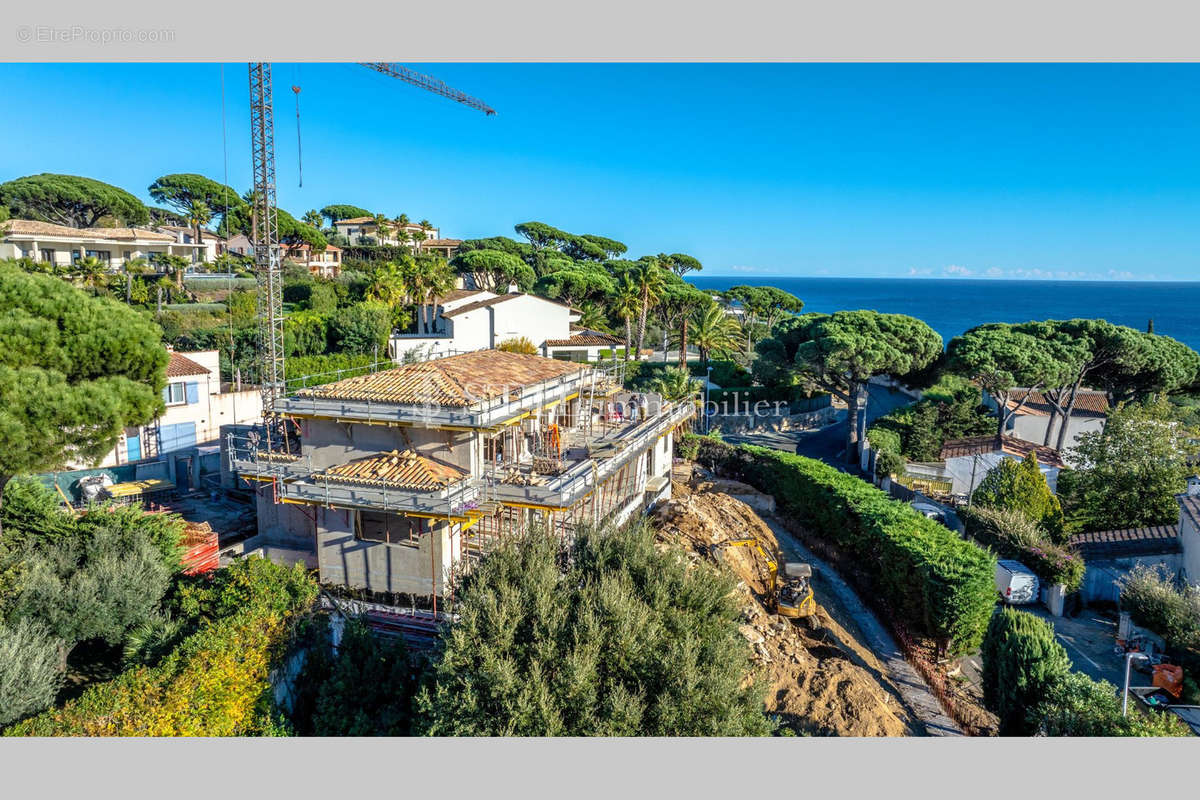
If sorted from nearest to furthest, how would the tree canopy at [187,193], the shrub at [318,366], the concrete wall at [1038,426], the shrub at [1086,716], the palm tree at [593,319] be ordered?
the shrub at [1086,716] → the concrete wall at [1038,426] → the shrub at [318,366] → the palm tree at [593,319] → the tree canopy at [187,193]

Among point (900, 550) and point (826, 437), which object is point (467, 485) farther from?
point (826, 437)

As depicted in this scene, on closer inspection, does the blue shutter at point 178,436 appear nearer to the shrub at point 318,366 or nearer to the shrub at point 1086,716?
the shrub at point 318,366

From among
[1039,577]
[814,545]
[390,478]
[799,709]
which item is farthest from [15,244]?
[1039,577]

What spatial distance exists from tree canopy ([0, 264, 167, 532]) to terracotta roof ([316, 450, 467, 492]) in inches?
243

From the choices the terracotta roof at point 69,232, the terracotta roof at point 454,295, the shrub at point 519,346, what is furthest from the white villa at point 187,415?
the terracotta roof at point 69,232

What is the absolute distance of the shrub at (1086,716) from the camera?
12125mm

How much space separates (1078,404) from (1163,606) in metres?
27.3

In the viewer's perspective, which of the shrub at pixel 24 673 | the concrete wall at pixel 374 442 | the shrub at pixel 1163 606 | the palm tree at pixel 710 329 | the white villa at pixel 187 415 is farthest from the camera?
the palm tree at pixel 710 329

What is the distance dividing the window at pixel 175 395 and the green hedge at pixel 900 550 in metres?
26.7

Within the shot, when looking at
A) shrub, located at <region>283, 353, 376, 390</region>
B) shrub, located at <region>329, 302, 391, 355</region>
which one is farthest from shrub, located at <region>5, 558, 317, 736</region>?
shrub, located at <region>329, 302, 391, 355</region>

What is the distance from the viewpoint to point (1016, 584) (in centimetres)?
2272

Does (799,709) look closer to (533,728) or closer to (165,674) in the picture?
(533,728)

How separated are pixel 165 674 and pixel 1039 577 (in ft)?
79.3

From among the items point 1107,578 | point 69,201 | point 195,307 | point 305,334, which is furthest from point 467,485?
point 69,201
